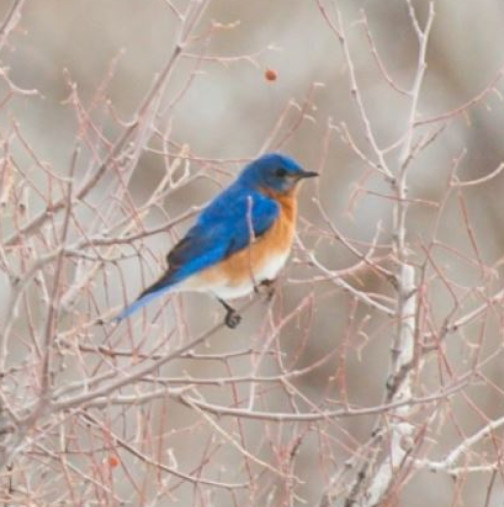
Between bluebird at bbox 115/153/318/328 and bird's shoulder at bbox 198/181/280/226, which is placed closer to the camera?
bluebird at bbox 115/153/318/328

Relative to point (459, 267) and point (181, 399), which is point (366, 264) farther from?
point (459, 267)

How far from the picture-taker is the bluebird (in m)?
5.65

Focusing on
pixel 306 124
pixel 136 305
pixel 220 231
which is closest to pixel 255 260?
pixel 220 231

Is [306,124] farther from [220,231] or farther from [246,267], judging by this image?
[246,267]

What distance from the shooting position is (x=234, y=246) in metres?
5.78

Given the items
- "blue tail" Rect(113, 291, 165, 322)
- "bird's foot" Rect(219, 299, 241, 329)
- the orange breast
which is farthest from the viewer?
the orange breast

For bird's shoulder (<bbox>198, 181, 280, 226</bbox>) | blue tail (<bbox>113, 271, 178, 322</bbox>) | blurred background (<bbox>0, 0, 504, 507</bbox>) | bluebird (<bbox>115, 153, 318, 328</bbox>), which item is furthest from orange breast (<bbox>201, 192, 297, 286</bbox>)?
blurred background (<bbox>0, 0, 504, 507</bbox>)

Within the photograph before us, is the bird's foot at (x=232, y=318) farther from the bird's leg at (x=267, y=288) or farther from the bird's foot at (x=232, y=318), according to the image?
the bird's leg at (x=267, y=288)

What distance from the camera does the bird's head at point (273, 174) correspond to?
605 centimetres

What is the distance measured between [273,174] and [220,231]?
1.24 ft

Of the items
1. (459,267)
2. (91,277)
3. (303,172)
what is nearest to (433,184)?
(459,267)

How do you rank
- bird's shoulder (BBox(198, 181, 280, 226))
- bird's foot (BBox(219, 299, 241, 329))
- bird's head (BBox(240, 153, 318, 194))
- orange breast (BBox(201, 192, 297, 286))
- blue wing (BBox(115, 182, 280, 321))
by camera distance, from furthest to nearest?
bird's head (BBox(240, 153, 318, 194)), bird's shoulder (BBox(198, 181, 280, 226)), orange breast (BBox(201, 192, 297, 286)), blue wing (BBox(115, 182, 280, 321)), bird's foot (BBox(219, 299, 241, 329))

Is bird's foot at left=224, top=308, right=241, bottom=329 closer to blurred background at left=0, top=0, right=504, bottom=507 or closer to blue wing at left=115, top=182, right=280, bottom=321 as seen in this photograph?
blue wing at left=115, top=182, right=280, bottom=321

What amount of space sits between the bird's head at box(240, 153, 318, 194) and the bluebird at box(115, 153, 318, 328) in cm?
2
